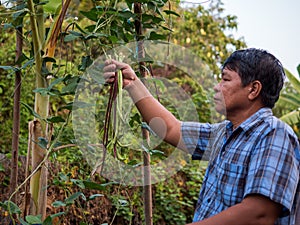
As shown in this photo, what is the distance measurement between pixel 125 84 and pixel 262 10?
234 inches

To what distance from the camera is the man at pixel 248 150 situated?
1.25 meters

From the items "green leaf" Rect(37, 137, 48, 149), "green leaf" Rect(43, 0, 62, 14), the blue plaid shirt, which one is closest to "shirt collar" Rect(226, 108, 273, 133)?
the blue plaid shirt

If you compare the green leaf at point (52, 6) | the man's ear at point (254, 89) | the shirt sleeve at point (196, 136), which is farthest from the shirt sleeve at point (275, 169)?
the green leaf at point (52, 6)

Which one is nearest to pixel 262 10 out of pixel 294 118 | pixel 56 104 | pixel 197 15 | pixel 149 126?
pixel 197 15

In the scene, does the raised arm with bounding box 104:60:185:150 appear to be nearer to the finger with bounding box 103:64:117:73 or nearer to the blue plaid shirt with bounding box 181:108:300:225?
the finger with bounding box 103:64:117:73

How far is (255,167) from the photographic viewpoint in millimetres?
1296

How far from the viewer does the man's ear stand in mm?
1430

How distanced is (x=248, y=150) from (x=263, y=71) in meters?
0.23

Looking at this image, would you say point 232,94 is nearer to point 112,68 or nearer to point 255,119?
point 255,119

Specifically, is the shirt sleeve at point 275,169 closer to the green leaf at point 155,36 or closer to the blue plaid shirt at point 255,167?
the blue plaid shirt at point 255,167

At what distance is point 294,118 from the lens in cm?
852

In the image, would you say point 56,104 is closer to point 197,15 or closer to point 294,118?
point 197,15

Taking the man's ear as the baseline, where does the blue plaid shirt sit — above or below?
below

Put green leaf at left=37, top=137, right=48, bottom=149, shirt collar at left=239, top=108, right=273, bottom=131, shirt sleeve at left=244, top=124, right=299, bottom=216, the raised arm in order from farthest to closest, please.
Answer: the raised arm, green leaf at left=37, top=137, right=48, bottom=149, shirt collar at left=239, top=108, right=273, bottom=131, shirt sleeve at left=244, top=124, right=299, bottom=216
